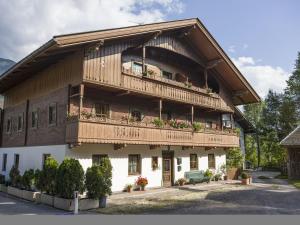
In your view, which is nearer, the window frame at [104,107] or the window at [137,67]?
the window frame at [104,107]

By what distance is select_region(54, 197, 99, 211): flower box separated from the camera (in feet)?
45.0

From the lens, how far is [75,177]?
14.3m

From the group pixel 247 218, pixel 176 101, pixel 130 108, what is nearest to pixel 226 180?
pixel 176 101

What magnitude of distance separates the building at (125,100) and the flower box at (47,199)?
2.34m

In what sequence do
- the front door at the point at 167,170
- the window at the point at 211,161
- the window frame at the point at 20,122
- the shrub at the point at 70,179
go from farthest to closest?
1. the window at the point at 211,161
2. the window frame at the point at 20,122
3. the front door at the point at 167,170
4. the shrub at the point at 70,179

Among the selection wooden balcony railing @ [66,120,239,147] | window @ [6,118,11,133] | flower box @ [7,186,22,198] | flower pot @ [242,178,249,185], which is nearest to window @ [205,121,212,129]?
wooden balcony railing @ [66,120,239,147]

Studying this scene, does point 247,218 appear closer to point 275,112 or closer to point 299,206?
point 299,206

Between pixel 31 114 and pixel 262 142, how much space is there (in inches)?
1755

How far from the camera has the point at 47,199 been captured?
15.4 m

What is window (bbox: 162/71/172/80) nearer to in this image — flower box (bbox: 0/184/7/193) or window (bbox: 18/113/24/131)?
window (bbox: 18/113/24/131)

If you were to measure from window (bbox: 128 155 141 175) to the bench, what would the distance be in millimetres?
5234

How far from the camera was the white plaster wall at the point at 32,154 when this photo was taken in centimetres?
1771

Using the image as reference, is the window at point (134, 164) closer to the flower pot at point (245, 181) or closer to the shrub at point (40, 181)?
the shrub at point (40, 181)

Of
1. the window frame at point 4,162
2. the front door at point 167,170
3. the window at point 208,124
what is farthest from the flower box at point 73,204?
the window at point 208,124
